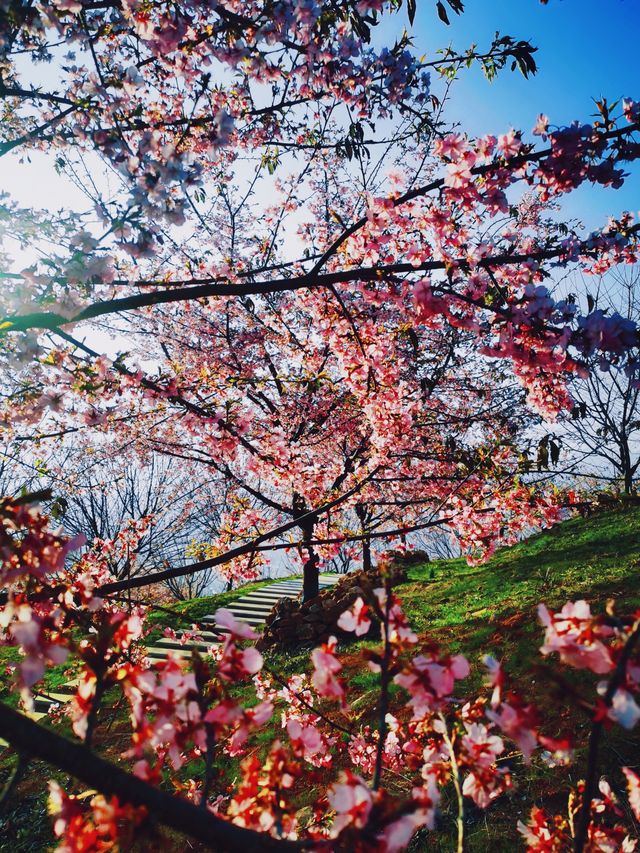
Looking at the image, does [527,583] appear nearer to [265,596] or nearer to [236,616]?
[236,616]

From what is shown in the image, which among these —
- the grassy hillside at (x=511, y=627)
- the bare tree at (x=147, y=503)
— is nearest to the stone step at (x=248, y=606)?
the grassy hillside at (x=511, y=627)

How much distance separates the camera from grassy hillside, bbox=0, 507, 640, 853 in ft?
11.3

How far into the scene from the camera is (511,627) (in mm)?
6152

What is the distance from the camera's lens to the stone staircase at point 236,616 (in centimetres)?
775

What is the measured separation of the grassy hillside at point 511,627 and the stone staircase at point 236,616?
1.41m

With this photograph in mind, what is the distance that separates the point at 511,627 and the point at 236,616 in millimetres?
8073

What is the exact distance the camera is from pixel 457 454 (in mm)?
4762

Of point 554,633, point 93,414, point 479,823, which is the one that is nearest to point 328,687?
point 554,633

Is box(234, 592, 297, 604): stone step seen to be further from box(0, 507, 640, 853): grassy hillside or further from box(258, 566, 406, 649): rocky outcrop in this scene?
box(258, 566, 406, 649): rocky outcrop

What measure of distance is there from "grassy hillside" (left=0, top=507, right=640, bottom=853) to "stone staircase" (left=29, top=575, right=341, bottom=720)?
1413mm

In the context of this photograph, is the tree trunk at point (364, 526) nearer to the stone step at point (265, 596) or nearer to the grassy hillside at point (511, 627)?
the grassy hillside at point (511, 627)

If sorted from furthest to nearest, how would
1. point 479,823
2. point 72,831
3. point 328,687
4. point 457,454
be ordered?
1. point 457,454
2. point 479,823
3. point 328,687
4. point 72,831

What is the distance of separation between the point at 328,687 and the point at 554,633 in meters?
0.67

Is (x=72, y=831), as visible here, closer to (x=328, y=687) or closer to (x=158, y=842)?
(x=158, y=842)
